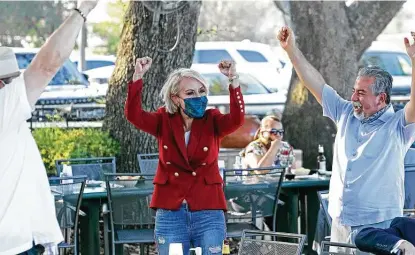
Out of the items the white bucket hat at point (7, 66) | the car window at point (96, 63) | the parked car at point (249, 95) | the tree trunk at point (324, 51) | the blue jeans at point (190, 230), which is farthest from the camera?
the car window at point (96, 63)

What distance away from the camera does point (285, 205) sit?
386 inches

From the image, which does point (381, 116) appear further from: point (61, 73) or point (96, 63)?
point (96, 63)

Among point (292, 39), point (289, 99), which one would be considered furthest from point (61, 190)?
point (289, 99)

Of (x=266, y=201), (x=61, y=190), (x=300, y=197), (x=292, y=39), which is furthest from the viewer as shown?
(x=300, y=197)

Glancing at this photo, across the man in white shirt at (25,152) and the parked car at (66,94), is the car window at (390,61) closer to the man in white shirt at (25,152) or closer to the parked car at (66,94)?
the parked car at (66,94)

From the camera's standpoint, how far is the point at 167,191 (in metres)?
6.55

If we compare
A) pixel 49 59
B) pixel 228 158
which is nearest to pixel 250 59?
pixel 228 158

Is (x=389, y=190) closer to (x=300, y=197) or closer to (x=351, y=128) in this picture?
(x=351, y=128)

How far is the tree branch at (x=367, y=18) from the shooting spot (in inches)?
527

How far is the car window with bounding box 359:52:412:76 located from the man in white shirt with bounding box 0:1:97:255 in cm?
2220

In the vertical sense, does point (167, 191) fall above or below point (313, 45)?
below

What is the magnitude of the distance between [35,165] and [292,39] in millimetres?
2296

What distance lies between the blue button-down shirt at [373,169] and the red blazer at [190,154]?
69 centimetres

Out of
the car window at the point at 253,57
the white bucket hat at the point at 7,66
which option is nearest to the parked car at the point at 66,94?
the car window at the point at 253,57
